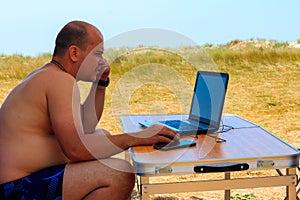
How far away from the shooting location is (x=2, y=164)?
6.44ft

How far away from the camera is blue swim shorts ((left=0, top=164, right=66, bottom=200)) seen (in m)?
1.88

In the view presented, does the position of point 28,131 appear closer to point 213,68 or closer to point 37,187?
point 37,187

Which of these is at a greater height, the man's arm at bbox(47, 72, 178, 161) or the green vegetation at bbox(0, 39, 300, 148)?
the man's arm at bbox(47, 72, 178, 161)

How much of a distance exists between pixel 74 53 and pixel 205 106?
762 mm

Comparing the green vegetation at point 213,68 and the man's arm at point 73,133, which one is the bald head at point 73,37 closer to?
the man's arm at point 73,133

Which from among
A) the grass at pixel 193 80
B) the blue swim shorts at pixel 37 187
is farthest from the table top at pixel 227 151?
the grass at pixel 193 80

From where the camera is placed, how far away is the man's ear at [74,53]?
2.01 metres

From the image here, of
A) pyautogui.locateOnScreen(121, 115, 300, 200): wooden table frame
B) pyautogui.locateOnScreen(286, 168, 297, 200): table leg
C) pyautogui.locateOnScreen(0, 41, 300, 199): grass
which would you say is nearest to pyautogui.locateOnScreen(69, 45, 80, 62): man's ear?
pyautogui.locateOnScreen(121, 115, 300, 200): wooden table frame

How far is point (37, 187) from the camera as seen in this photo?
6.19ft

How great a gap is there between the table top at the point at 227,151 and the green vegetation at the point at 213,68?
2126 millimetres

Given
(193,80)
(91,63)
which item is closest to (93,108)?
(91,63)

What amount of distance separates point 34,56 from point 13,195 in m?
8.92

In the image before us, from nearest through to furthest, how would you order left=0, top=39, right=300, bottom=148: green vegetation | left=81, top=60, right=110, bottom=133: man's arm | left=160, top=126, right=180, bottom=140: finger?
left=160, top=126, right=180, bottom=140: finger, left=81, top=60, right=110, bottom=133: man's arm, left=0, top=39, right=300, bottom=148: green vegetation

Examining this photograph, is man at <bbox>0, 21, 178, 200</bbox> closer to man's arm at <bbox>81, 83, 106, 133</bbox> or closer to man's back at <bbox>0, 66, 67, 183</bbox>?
man's back at <bbox>0, 66, 67, 183</bbox>
